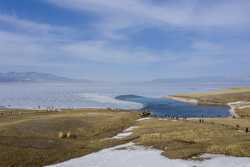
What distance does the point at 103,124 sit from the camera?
55.0 metres

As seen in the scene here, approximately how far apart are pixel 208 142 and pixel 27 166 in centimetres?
1537

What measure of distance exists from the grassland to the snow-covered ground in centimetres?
224

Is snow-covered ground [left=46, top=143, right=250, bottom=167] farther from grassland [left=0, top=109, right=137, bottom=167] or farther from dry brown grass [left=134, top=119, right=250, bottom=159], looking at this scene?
grassland [left=0, top=109, right=137, bottom=167]

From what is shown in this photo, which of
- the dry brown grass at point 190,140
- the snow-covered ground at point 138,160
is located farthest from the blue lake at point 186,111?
the snow-covered ground at point 138,160

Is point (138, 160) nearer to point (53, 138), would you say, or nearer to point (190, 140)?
point (190, 140)

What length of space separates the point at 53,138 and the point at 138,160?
1650 centimetres

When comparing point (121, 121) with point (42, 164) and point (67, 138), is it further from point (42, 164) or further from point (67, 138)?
point (42, 164)

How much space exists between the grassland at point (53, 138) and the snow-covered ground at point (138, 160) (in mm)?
2241

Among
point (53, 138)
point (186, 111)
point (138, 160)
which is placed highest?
point (186, 111)

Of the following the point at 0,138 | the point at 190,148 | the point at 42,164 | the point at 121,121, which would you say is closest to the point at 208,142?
the point at 190,148

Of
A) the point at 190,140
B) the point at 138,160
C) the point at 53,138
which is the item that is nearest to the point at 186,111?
the point at 53,138

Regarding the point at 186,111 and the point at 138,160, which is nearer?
the point at 138,160

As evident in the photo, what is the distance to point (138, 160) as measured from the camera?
29312 millimetres

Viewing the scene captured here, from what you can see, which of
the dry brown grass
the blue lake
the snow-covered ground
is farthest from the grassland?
the blue lake
